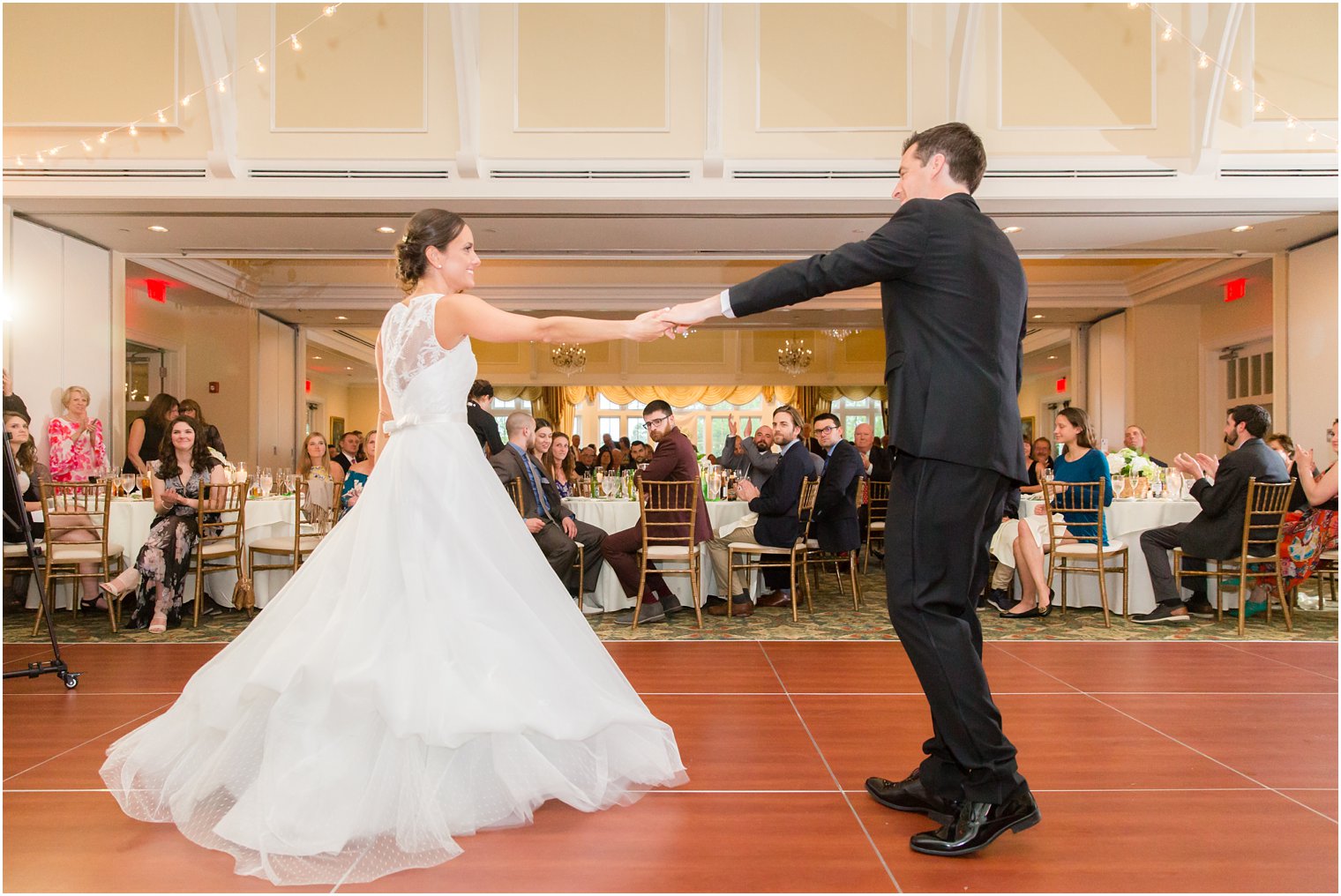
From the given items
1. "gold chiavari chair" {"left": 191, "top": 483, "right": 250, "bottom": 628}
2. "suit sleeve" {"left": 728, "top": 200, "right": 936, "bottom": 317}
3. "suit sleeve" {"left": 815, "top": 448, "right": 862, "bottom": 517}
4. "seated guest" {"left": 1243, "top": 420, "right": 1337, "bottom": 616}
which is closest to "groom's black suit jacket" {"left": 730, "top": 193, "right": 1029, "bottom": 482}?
"suit sleeve" {"left": 728, "top": 200, "right": 936, "bottom": 317}

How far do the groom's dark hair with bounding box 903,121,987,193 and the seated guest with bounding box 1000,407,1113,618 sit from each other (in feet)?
13.1

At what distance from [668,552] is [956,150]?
3.67 metres

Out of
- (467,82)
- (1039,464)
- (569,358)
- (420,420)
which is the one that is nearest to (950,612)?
(420,420)

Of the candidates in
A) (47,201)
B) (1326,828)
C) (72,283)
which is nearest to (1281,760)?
(1326,828)

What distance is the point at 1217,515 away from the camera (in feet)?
18.5

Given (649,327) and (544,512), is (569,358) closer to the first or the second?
(544,512)

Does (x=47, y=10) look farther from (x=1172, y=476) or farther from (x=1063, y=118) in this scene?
(x=1172, y=476)

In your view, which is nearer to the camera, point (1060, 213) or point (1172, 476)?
point (1172, 476)

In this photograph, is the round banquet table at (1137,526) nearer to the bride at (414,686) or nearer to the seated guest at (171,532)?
the bride at (414,686)

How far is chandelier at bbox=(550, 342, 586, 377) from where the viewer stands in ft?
48.9

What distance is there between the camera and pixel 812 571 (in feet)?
26.7

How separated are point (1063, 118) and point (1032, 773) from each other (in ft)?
18.3

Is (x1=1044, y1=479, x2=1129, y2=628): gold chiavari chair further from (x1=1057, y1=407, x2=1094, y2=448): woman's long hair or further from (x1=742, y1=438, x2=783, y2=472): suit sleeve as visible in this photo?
(x1=742, y1=438, x2=783, y2=472): suit sleeve

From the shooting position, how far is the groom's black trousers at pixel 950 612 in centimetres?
206
